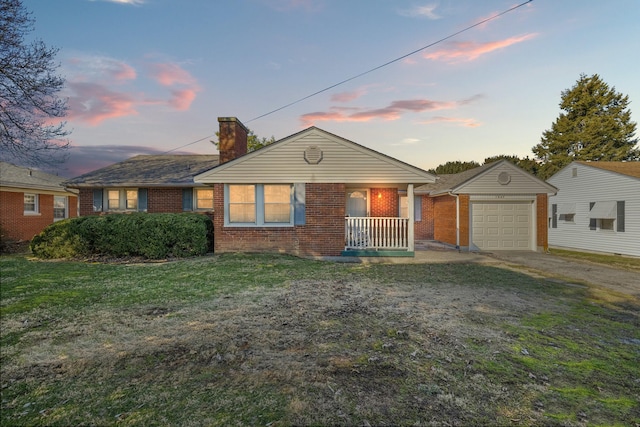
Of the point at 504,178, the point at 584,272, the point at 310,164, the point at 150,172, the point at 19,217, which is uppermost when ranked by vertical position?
the point at 150,172

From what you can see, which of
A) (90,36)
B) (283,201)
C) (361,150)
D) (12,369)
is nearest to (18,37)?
(90,36)

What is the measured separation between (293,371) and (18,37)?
58.2 ft

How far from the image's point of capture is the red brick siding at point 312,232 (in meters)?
12.6

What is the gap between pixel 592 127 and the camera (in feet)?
117

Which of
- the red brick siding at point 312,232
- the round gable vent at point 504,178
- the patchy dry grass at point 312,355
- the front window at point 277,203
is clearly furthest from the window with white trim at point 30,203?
the round gable vent at point 504,178

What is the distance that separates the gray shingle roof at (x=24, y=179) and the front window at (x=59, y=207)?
116 centimetres

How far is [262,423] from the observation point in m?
2.46

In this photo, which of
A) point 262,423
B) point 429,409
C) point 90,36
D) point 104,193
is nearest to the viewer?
point 262,423

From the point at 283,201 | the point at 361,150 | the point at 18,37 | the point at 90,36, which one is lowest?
the point at 283,201

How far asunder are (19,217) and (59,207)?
3.69 metres

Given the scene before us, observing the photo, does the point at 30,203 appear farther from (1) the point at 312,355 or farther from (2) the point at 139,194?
(1) the point at 312,355

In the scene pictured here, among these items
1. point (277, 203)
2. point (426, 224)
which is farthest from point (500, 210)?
point (277, 203)

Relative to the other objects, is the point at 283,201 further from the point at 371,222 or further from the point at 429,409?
the point at 429,409

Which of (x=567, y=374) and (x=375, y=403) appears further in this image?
(x=567, y=374)
